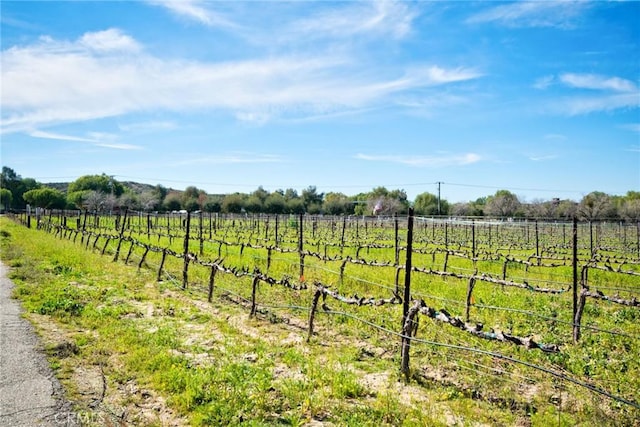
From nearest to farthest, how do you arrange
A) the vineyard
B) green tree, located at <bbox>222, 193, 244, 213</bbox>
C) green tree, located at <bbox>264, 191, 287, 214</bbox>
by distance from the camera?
1. the vineyard
2. green tree, located at <bbox>222, 193, 244, 213</bbox>
3. green tree, located at <bbox>264, 191, 287, 214</bbox>

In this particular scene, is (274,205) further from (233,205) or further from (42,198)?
(42,198)

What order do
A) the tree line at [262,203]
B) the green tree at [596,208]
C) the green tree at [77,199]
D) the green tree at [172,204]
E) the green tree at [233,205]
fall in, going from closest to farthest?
the green tree at [596,208] → the tree line at [262,203] → the green tree at [233,205] → the green tree at [77,199] → the green tree at [172,204]

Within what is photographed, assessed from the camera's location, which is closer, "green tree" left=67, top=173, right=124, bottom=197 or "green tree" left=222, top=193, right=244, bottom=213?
"green tree" left=222, top=193, right=244, bottom=213

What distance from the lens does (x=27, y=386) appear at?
5.54 meters

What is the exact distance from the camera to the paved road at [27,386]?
4758mm

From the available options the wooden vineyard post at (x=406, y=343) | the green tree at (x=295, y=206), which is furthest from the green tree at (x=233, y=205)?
the wooden vineyard post at (x=406, y=343)

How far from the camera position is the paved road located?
4758 millimetres

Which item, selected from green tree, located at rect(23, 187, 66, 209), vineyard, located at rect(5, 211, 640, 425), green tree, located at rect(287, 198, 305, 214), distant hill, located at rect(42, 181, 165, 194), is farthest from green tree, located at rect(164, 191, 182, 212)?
vineyard, located at rect(5, 211, 640, 425)

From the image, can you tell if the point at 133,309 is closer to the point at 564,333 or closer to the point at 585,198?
the point at 564,333

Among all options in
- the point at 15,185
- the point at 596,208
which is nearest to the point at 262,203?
the point at 15,185

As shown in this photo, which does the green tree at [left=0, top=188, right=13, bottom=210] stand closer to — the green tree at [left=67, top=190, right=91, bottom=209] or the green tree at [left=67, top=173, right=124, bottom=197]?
the green tree at [left=67, top=190, right=91, bottom=209]

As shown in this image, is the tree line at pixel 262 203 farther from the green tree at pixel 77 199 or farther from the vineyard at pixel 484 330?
the vineyard at pixel 484 330

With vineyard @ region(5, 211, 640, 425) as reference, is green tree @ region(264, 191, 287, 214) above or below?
above

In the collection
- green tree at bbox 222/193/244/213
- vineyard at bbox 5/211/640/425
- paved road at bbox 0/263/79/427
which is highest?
green tree at bbox 222/193/244/213
